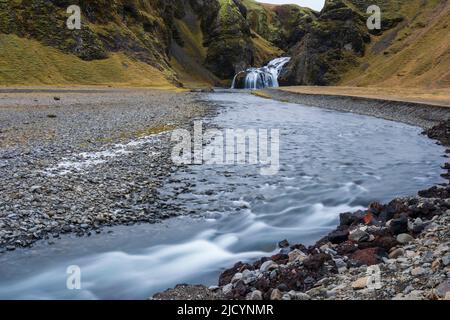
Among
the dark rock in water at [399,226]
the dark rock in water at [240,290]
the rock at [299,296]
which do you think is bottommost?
the dark rock in water at [240,290]

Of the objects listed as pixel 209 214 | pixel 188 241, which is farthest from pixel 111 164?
pixel 188 241

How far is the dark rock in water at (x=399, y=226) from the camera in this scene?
9.67 meters

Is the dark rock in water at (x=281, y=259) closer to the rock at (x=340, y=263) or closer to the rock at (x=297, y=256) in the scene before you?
the rock at (x=297, y=256)

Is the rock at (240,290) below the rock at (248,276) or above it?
below

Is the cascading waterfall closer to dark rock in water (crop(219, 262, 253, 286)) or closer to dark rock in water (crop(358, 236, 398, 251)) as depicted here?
dark rock in water (crop(358, 236, 398, 251))

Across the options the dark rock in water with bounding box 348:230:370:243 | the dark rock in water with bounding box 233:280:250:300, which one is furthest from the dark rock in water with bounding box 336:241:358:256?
the dark rock in water with bounding box 233:280:250:300

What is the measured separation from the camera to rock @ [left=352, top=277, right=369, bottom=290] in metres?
6.96

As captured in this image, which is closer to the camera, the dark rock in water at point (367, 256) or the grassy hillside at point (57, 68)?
the dark rock in water at point (367, 256)

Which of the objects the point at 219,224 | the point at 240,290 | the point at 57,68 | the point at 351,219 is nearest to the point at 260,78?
the point at 57,68

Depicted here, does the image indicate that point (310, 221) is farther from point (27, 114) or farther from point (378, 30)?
point (378, 30)

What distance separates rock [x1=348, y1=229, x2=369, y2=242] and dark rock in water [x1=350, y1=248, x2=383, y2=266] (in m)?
A: 0.70

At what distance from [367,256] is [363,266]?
0.43 meters

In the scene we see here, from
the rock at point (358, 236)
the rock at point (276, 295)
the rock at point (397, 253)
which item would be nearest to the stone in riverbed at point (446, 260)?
the rock at point (397, 253)

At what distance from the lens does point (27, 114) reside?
1287 inches
